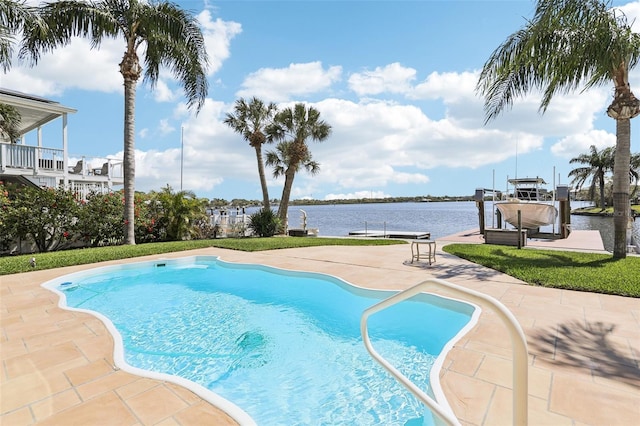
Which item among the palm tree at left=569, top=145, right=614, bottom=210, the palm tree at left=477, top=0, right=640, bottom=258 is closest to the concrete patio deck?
the palm tree at left=477, top=0, right=640, bottom=258

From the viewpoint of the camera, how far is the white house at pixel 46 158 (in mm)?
12953

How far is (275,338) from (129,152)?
10.4m

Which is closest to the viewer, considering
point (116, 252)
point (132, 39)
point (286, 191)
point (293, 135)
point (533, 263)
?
point (533, 263)

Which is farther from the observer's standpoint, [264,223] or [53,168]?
[264,223]

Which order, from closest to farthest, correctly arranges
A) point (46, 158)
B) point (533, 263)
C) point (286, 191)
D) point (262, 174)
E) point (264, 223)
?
point (533, 263)
point (46, 158)
point (264, 223)
point (286, 191)
point (262, 174)

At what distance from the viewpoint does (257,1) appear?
10953 millimetres

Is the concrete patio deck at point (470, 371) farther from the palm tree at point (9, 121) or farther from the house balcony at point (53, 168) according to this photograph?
the palm tree at point (9, 121)

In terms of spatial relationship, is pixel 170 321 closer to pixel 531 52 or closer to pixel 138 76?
pixel 138 76

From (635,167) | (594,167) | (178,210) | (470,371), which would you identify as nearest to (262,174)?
(178,210)

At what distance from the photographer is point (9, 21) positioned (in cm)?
786

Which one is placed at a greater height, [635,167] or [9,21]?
[9,21]

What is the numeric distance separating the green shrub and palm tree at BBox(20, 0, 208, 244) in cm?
621

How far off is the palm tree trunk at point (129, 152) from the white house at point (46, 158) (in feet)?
8.72

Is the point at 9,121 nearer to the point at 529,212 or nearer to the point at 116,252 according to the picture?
the point at 116,252
